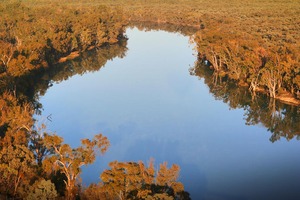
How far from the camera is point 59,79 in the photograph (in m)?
81.9

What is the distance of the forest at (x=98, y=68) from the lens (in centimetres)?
3023

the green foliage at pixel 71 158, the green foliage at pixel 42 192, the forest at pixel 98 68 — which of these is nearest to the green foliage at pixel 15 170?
the forest at pixel 98 68

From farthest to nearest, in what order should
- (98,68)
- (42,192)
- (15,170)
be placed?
(98,68), (15,170), (42,192)

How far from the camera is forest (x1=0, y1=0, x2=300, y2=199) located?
3023 centimetres

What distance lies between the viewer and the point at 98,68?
93688 mm

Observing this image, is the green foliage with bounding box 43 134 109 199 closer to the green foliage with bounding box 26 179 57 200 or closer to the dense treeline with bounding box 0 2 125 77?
the green foliage with bounding box 26 179 57 200

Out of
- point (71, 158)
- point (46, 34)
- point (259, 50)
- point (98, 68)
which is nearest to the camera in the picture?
point (71, 158)

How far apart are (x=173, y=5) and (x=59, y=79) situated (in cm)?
11758

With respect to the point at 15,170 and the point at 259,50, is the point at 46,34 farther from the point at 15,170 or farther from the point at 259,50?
the point at 15,170

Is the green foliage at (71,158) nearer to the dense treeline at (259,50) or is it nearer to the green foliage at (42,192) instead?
the green foliage at (42,192)

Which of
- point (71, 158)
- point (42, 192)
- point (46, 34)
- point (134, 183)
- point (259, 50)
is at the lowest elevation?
point (42, 192)

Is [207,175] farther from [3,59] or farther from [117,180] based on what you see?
[3,59]

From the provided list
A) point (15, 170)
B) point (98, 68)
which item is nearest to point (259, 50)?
point (98, 68)

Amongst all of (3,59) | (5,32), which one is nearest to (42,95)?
(3,59)
